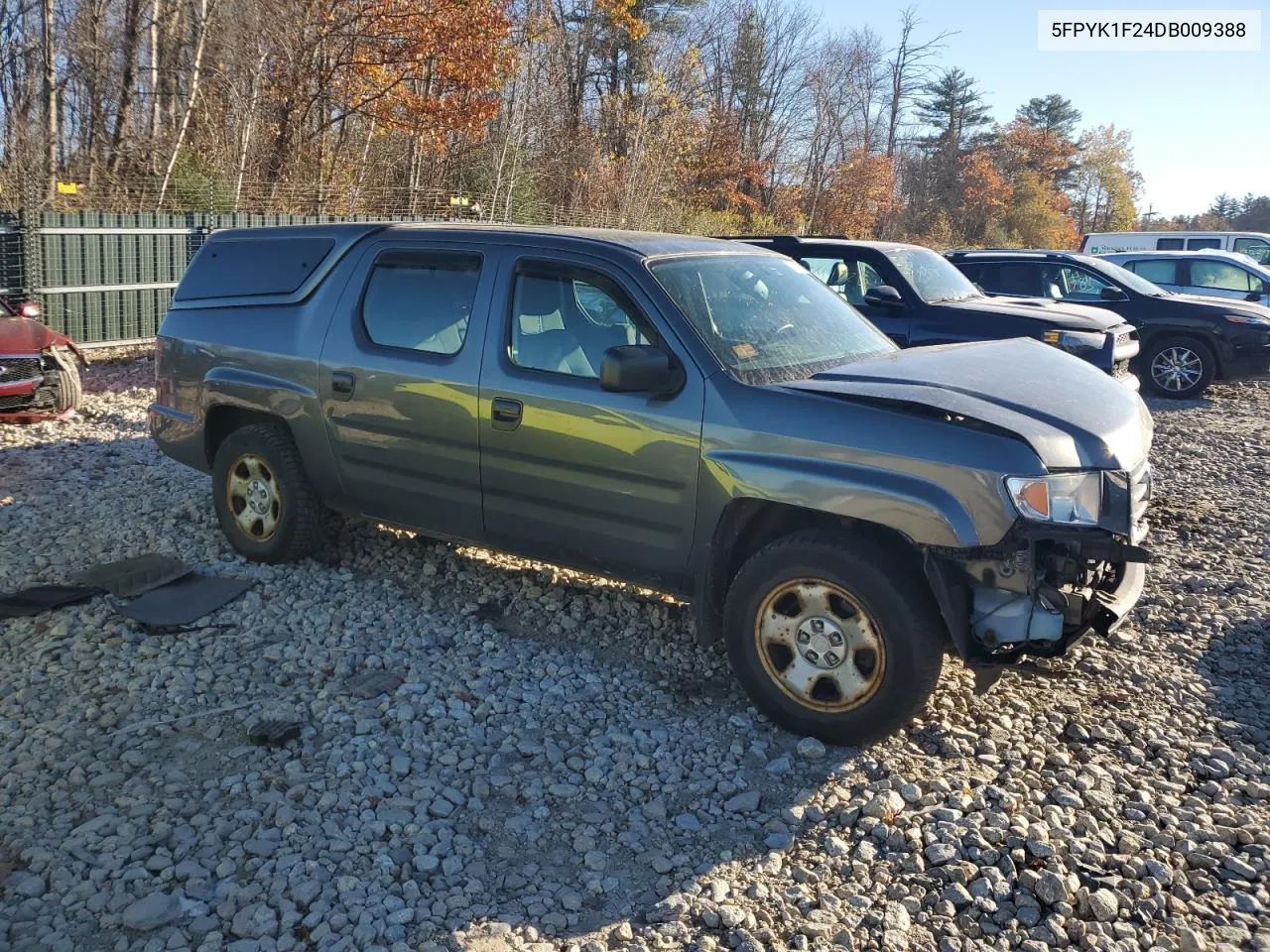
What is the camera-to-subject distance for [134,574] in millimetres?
5805

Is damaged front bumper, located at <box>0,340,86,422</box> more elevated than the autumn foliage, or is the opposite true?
the autumn foliage

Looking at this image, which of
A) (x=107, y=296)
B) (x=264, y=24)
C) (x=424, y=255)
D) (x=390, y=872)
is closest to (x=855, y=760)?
(x=390, y=872)

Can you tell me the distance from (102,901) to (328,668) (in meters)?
1.70

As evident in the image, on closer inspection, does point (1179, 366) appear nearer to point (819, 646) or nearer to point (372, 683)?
point (819, 646)

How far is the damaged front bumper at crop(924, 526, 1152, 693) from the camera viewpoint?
386 cm

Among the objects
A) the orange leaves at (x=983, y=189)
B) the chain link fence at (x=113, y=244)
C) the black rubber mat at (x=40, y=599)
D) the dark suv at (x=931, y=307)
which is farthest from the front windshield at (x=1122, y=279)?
the orange leaves at (x=983, y=189)

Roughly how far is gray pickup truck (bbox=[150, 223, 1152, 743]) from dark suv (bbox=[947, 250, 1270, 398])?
9366 millimetres

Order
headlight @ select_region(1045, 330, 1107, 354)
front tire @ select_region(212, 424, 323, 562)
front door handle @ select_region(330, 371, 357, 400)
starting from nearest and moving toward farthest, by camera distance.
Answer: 1. front door handle @ select_region(330, 371, 357, 400)
2. front tire @ select_region(212, 424, 323, 562)
3. headlight @ select_region(1045, 330, 1107, 354)

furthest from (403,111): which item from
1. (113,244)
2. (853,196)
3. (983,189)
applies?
(983,189)

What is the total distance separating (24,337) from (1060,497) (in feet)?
30.4

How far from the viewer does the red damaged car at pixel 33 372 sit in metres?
9.48

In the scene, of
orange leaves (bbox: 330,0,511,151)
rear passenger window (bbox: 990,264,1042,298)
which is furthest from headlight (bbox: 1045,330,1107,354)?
orange leaves (bbox: 330,0,511,151)

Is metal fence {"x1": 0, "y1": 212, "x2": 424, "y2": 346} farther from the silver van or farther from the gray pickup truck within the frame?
the silver van

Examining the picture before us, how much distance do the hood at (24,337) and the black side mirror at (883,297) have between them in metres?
7.47
